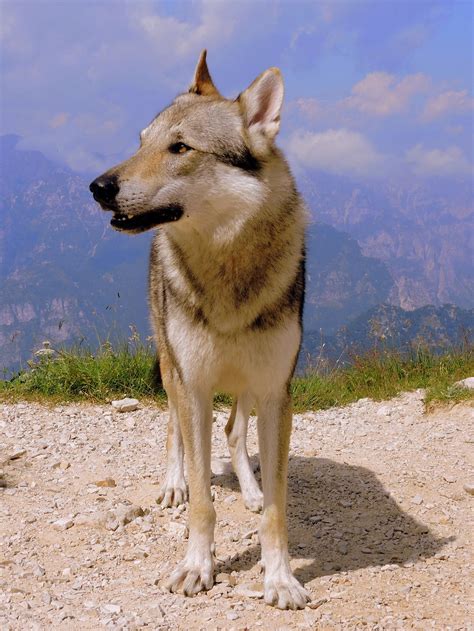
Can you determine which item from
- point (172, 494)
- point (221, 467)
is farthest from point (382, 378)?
point (172, 494)

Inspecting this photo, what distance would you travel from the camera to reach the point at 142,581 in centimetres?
386

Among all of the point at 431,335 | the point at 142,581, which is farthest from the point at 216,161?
the point at 431,335

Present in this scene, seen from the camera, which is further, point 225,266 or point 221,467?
point 221,467

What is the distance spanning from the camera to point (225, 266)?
11.6 feet

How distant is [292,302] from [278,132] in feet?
3.14

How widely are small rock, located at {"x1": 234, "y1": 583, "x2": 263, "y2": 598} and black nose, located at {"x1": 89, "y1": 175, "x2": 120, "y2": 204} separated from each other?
221cm

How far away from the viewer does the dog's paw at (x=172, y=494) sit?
194 inches

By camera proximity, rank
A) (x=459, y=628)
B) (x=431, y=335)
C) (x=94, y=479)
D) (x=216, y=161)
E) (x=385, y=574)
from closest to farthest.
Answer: (x=459, y=628) → (x=216, y=161) → (x=385, y=574) → (x=94, y=479) → (x=431, y=335)

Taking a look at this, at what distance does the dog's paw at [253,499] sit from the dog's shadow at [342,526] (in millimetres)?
233

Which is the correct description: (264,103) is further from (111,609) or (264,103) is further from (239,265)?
(111,609)

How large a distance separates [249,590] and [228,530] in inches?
33.7

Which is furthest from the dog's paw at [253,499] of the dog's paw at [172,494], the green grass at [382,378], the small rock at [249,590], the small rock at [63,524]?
the green grass at [382,378]

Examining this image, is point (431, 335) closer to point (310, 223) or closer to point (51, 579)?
point (310, 223)

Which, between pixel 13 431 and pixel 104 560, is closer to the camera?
pixel 104 560
